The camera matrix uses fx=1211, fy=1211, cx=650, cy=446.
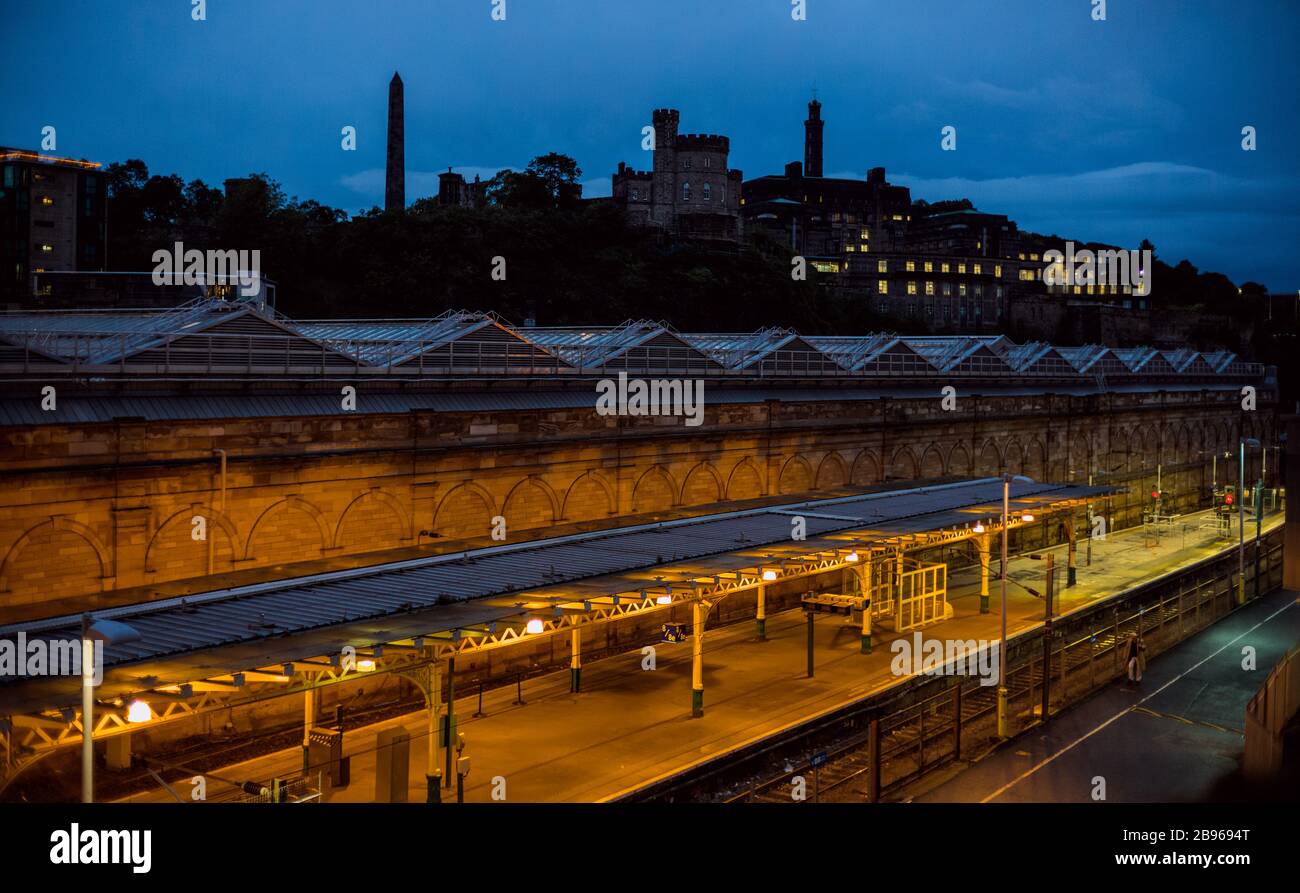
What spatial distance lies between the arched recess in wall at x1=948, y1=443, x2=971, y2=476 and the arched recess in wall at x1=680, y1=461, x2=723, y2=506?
15.9m

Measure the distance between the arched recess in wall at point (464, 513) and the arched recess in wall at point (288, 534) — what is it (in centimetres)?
361

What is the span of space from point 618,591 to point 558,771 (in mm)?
3469

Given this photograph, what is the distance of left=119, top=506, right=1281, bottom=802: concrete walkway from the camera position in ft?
65.1

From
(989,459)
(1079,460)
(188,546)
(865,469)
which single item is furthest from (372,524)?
(1079,460)

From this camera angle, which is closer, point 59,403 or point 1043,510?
point 59,403

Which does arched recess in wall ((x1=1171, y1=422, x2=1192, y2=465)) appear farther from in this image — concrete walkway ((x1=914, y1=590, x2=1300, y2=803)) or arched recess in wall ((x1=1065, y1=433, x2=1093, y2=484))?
concrete walkway ((x1=914, y1=590, x2=1300, y2=803))

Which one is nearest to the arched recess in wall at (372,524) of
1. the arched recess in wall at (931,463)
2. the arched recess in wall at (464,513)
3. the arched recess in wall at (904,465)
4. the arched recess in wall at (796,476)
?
the arched recess in wall at (464,513)

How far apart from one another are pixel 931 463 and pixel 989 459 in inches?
210

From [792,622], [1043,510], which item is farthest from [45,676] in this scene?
[1043,510]

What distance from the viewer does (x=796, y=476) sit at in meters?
45.9

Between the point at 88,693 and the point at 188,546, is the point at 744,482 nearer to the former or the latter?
the point at 188,546

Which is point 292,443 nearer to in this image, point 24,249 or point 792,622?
point 792,622
